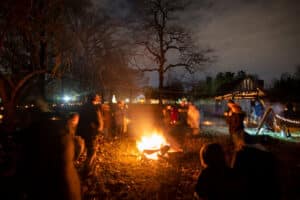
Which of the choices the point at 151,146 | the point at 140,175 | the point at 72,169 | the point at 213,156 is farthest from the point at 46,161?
the point at 151,146

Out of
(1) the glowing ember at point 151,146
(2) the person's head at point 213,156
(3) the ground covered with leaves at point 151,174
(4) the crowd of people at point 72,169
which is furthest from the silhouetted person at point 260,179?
(1) the glowing ember at point 151,146

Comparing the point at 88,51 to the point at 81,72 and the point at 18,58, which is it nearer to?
the point at 81,72

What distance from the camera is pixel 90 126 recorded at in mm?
6945

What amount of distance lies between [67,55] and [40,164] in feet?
41.9

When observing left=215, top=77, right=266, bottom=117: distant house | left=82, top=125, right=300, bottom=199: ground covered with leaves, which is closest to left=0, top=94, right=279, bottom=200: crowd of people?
left=82, top=125, right=300, bottom=199: ground covered with leaves

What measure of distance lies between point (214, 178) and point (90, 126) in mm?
4661

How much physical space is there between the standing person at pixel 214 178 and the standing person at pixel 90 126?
445 centimetres

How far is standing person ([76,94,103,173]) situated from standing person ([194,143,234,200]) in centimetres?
445

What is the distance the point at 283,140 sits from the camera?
13.2 m

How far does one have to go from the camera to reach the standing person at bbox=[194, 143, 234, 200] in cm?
291

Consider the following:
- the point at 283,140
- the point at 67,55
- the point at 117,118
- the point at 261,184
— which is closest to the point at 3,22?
the point at 67,55

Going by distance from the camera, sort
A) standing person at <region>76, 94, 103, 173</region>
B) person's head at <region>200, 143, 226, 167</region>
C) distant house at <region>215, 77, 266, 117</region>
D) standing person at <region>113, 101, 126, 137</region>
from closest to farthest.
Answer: person's head at <region>200, 143, 226, 167</region>
standing person at <region>76, 94, 103, 173</region>
standing person at <region>113, 101, 126, 137</region>
distant house at <region>215, 77, 266, 117</region>

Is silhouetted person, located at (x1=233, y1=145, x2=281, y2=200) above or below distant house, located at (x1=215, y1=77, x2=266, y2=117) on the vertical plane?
below

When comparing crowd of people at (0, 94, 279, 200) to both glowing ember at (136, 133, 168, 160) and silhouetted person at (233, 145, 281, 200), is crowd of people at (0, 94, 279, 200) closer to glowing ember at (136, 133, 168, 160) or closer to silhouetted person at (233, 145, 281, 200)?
silhouetted person at (233, 145, 281, 200)
